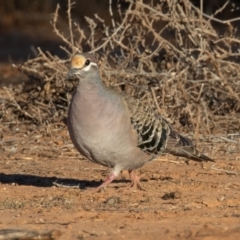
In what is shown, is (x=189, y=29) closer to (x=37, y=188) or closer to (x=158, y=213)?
(x=37, y=188)

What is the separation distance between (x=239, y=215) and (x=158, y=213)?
1.81ft

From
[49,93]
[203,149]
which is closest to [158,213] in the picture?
[203,149]

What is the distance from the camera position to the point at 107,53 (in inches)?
423

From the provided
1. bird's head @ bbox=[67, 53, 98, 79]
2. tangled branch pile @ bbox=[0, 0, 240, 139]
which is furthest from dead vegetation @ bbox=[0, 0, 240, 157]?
bird's head @ bbox=[67, 53, 98, 79]

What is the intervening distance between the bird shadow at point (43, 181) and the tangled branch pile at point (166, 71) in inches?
70.3

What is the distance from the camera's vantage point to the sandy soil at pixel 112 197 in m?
6.37

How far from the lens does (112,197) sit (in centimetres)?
740

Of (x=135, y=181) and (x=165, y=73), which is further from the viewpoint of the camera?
(x=165, y=73)

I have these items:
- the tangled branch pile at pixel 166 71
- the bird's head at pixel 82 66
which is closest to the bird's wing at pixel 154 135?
the bird's head at pixel 82 66

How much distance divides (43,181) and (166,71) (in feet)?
8.95

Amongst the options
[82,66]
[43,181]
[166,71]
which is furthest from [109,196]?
[166,71]

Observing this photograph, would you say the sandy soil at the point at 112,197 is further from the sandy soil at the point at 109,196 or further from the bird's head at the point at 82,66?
the bird's head at the point at 82,66

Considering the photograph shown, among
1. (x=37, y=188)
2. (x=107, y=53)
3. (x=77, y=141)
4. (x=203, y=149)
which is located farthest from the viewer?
(x=107, y=53)

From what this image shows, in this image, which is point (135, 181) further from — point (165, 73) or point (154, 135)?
point (165, 73)
